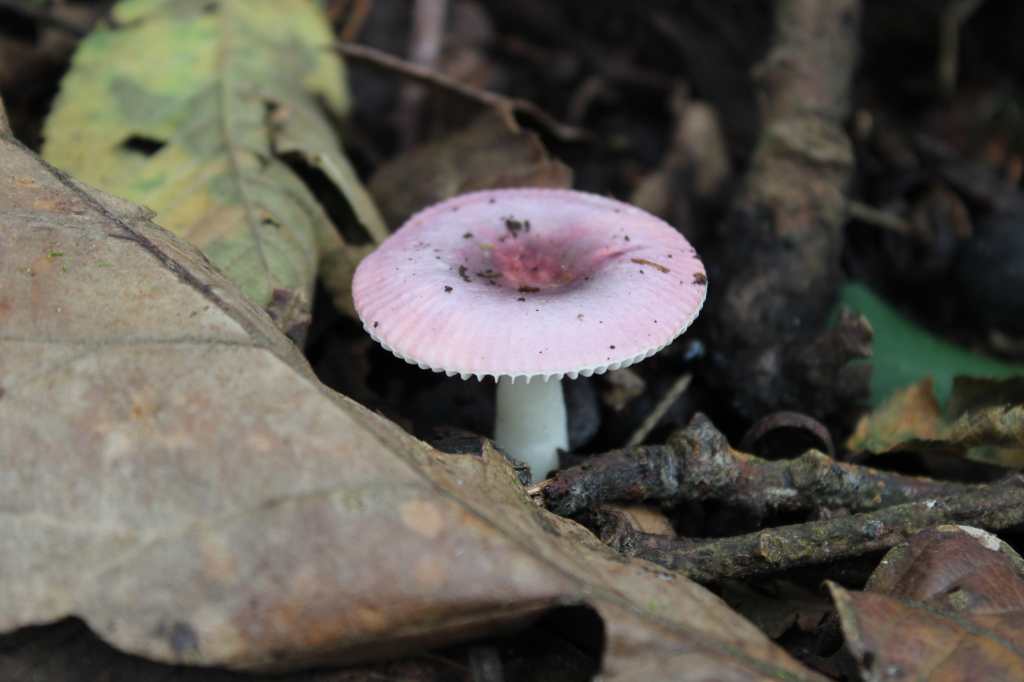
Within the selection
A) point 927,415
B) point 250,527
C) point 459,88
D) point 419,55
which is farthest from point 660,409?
point 419,55

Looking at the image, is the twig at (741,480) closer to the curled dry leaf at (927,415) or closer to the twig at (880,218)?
the curled dry leaf at (927,415)

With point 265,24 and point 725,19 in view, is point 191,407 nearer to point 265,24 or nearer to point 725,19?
point 265,24

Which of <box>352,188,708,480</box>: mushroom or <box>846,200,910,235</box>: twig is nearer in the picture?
<box>352,188,708,480</box>: mushroom

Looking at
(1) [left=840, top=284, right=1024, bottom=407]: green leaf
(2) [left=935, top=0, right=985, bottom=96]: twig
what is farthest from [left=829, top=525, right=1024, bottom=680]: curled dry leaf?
(2) [left=935, top=0, right=985, bottom=96]: twig

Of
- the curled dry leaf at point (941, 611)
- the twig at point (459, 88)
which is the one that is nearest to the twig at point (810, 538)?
the curled dry leaf at point (941, 611)

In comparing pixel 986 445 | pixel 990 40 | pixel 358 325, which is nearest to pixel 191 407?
pixel 358 325

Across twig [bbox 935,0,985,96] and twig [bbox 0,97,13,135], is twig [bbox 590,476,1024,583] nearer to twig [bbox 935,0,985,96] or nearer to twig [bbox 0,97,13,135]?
twig [bbox 0,97,13,135]
